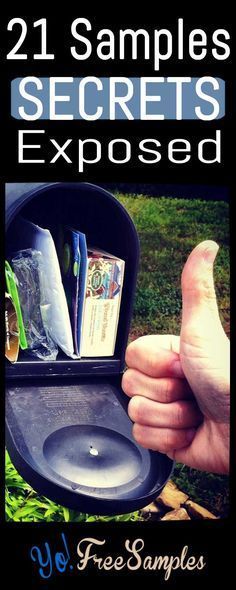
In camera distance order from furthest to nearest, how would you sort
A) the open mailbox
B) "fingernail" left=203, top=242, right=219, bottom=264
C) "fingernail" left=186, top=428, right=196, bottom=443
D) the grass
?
the grass
"fingernail" left=186, top=428, right=196, bottom=443
the open mailbox
"fingernail" left=203, top=242, right=219, bottom=264

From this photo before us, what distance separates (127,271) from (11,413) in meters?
0.60

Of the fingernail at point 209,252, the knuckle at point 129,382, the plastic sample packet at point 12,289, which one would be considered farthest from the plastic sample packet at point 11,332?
the fingernail at point 209,252

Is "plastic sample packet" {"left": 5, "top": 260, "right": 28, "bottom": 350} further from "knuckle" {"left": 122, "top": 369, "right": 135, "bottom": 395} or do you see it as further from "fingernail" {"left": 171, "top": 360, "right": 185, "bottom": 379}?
"fingernail" {"left": 171, "top": 360, "right": 185, "bottom": 379}

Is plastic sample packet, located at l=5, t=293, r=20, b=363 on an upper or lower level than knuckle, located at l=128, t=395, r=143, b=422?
upper

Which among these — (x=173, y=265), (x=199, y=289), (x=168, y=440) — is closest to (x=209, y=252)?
(x=199, y=289)

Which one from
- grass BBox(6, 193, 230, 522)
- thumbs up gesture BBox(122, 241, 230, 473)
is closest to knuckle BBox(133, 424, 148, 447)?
thumbs up gesture BBox(122, 241, 230, 473)

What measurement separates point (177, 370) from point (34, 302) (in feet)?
1.87

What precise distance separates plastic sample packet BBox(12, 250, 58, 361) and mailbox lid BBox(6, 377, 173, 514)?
0.42 feet

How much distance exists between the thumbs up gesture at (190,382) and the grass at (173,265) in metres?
0.80

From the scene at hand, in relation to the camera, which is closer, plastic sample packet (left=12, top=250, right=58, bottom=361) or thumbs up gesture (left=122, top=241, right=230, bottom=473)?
thumbs up gesture (left=122, top=241, right=230, bottom=473)

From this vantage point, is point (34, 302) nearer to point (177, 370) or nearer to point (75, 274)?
point (75, 274)

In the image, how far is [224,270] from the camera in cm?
294

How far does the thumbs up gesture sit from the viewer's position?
191cm

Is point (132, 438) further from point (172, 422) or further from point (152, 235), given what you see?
point (152, 235)
